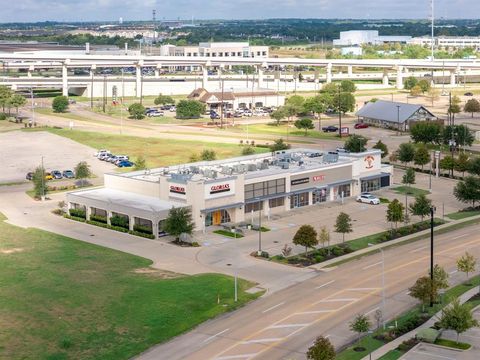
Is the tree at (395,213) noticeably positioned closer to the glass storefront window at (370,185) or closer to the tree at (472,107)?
the glass storefront window at (370,185)

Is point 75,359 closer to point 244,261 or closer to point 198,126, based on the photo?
point 244,261

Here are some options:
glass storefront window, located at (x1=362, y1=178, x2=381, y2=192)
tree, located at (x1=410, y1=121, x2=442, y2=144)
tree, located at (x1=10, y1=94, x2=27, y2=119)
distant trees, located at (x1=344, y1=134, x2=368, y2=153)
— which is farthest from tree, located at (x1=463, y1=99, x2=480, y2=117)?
tree, located at (x1=10, y1=94, x2=27, y2=119)

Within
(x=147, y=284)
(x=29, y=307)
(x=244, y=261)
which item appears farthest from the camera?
(x=244, y=261)

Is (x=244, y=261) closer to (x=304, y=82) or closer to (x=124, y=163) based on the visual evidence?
(x=124, y=163)

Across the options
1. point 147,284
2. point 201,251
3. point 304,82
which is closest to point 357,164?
point 201,251

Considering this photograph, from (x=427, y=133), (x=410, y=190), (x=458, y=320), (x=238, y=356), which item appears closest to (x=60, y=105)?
(x=427, y=133)

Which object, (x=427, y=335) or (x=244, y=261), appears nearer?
(x=427, y=335)

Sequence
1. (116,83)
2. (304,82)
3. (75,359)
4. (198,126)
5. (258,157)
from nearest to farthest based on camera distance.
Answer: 1. (75,359)
2. (258,157)
3. (198,126)
4. (116,83)
5. (304,82)

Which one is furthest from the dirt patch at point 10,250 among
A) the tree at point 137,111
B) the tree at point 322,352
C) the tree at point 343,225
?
the tree at point 137,111
